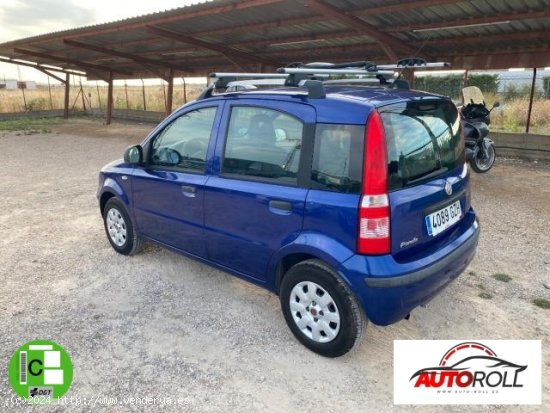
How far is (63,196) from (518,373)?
6614mm

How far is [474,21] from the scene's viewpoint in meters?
7.46

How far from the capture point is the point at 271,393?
7.77 ft

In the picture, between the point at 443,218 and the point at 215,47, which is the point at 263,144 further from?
the point at 215,47

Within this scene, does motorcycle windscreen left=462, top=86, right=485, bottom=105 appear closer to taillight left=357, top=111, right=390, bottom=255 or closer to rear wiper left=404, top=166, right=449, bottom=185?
rear wiper left=404, top=166, right=449, bottom=185

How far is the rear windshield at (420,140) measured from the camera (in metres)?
2.37

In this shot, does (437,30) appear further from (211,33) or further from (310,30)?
(211,33)

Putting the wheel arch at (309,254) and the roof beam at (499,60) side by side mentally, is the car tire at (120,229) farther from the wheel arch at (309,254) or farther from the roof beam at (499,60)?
the roof beam at (499,60)

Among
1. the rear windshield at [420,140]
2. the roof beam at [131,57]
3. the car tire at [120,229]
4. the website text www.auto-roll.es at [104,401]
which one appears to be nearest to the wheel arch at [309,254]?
the rear windshield at [420,140]

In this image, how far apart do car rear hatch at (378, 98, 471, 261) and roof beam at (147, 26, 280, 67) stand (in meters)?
9.26

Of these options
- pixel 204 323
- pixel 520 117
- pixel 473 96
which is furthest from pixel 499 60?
pixel 204 323

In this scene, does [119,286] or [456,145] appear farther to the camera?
[119,286]

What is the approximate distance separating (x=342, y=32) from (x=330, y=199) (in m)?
8.06

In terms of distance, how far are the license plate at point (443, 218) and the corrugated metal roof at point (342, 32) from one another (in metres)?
4.96

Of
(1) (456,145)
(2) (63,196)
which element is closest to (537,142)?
(1) (456,145)
